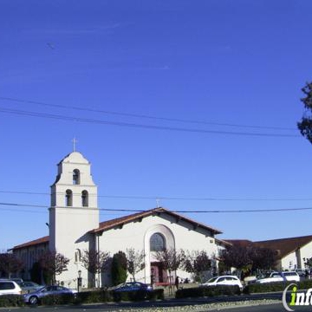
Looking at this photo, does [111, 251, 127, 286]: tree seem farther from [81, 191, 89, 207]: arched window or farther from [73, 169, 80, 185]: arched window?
[73, 169, 80, 185]: arched window

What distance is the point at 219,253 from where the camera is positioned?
65812 mm

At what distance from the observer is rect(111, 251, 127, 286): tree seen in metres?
58.6

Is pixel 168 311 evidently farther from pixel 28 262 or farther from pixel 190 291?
pixel 28 262

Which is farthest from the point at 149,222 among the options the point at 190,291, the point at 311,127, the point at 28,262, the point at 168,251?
the point at 311,127

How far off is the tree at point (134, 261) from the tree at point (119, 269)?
0.54 meters

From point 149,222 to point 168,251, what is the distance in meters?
3.84

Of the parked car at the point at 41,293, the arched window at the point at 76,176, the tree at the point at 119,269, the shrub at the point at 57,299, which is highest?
the arched window at the point at 76,176

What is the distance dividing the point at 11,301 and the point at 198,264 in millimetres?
27193

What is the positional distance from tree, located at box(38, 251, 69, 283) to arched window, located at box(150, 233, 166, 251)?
390 inches

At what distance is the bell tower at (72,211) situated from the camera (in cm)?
5922

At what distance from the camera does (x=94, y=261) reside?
56969mm

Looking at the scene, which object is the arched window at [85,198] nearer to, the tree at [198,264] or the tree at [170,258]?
the tree at [170,258]

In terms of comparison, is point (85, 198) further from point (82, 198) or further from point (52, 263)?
point (52, 263)

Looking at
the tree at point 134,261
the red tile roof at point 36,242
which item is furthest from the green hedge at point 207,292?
the red tile roof at point 36,242
